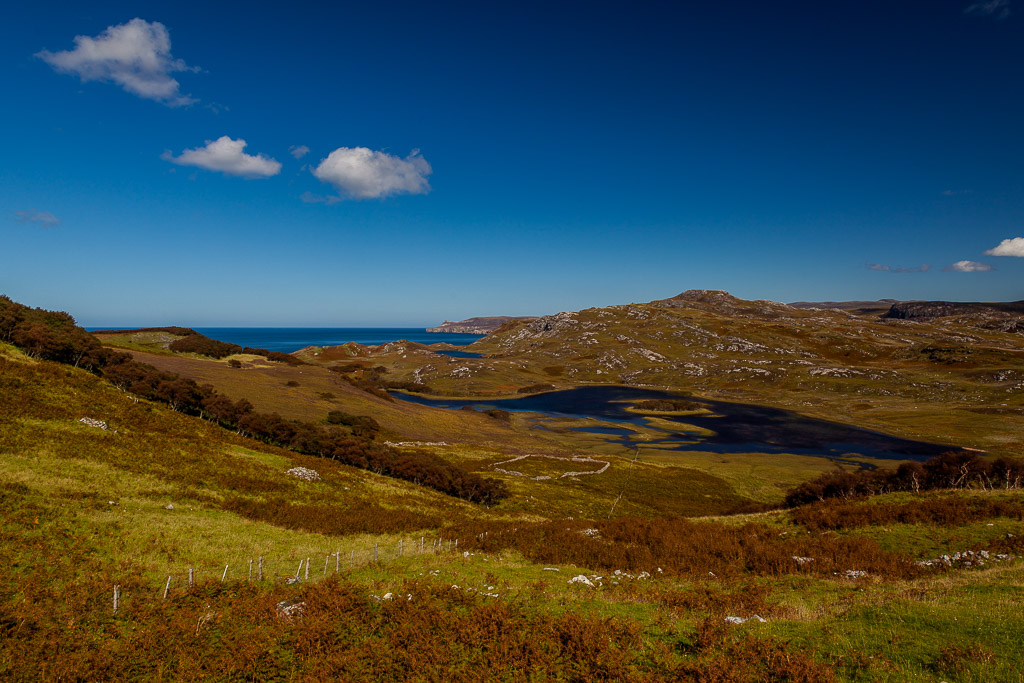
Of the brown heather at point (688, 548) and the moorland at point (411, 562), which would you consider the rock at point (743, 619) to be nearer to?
the moorland at point (411, 562)

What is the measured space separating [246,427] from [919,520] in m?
70.8

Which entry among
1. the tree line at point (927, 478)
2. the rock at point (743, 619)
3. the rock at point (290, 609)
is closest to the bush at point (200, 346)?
the rock at point (290, 609)

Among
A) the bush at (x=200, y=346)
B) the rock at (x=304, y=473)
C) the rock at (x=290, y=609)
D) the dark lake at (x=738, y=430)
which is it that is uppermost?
the bush at (x=200, y=346)

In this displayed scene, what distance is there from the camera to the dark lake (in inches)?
4272

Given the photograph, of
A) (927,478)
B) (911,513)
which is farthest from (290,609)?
(927,478)

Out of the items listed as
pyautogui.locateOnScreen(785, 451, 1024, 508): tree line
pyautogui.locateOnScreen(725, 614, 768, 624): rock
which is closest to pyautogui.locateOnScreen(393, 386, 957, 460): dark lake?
pyautogui.locateOnScreen(785, 451, 1024, 508): tree line

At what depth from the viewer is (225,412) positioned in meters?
60.8

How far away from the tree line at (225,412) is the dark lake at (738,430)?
66094 millimetres

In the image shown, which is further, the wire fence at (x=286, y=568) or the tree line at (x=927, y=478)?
the tree line at (x=927, y=478)

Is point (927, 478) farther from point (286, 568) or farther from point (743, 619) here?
point (286, 568)

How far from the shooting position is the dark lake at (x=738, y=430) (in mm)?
108500

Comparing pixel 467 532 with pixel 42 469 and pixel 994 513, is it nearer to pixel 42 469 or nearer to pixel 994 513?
pixel 42 469

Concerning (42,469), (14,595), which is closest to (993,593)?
(14,595)

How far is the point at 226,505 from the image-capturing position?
104 feet
